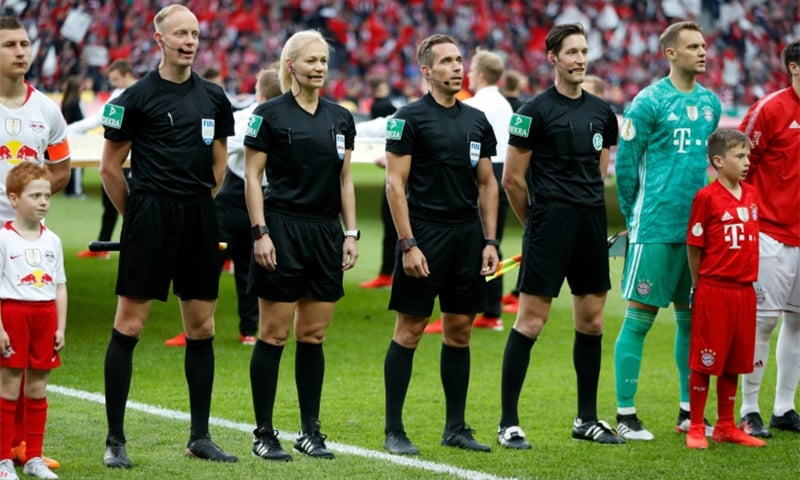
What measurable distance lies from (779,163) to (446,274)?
1994mm

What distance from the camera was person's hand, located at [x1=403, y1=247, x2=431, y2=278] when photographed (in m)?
6.13

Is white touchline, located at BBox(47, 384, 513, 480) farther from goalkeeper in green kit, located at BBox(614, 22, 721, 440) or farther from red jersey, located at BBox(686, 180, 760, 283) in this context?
red jersey, located at BBox(686, 180, 760, 283)

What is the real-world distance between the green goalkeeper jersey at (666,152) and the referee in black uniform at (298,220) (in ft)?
5.19

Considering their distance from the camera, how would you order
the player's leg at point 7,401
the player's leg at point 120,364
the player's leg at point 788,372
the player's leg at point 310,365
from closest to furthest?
the player's leg at point 7,401, the player's leg at point 120,364, the player's leg at point 310,365, the player's leg at point 788,372

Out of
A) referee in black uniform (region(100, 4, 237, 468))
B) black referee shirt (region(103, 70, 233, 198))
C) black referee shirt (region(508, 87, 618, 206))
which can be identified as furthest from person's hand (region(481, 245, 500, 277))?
black referee shirt (region(103, 70, 233, 198))

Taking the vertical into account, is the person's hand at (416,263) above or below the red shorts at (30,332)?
above

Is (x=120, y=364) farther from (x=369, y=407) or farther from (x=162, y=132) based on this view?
(x=369, y=407)

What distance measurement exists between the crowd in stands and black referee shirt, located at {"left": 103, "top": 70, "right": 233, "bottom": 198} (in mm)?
21982

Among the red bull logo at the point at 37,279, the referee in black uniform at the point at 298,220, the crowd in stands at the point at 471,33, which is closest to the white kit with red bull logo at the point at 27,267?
the red bull logo at the point at 37,279

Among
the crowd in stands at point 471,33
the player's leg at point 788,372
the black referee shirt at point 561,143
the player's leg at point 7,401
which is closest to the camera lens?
the player's leg at point 7,401

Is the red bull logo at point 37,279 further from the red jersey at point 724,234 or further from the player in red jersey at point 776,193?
the player in red jersey at point 776,193

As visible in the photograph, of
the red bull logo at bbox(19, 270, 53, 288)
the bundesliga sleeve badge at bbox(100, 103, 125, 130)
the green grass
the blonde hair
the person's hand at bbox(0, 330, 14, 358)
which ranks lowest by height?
the green grass

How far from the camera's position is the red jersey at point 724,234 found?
6480 millimetres

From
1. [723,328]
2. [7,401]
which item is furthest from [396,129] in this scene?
[7,401]
